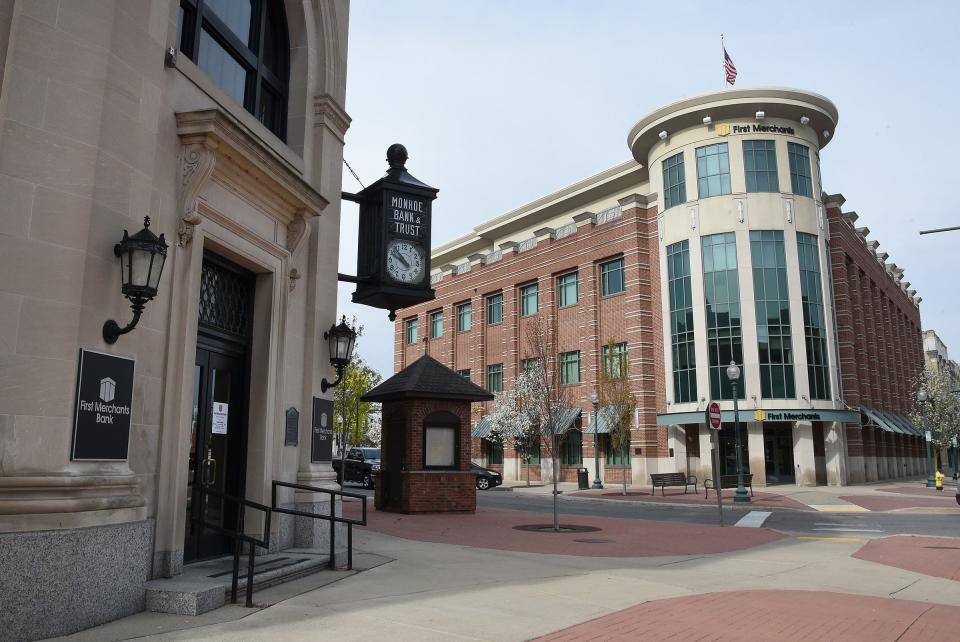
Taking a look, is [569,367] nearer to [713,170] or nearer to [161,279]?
[713,170]

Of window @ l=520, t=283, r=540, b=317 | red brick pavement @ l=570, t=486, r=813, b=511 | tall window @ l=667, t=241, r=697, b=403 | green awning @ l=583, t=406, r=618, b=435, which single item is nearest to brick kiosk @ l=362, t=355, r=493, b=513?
red brick pavement @ l=570, t=486, r=813, b=511

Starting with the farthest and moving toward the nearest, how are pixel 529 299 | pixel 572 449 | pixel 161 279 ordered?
pixel 529 299, pixel 572 449, pixel 161 279

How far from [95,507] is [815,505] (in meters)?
24.7

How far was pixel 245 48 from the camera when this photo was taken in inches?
394

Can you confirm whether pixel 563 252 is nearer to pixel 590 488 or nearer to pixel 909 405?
pixel 590 488

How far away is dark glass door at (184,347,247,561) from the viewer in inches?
324

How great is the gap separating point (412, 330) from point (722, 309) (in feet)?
103

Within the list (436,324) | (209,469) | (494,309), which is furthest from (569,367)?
(209,469)

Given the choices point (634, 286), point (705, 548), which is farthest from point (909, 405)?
point (705, 548)

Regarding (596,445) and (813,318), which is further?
(596,445)

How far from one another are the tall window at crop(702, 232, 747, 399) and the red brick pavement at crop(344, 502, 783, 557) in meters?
21.7

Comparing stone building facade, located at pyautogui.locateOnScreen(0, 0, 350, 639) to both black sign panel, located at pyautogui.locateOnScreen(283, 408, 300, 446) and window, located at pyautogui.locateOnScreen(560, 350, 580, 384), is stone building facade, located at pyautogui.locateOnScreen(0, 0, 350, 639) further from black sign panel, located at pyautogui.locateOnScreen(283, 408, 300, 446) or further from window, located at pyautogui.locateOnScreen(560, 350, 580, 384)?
window, located at pyautogui.locateOnScreen(560, 350, 580, 384)

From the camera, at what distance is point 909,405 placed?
57250 millimetres

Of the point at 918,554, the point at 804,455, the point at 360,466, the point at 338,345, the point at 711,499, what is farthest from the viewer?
the point at 804,455
